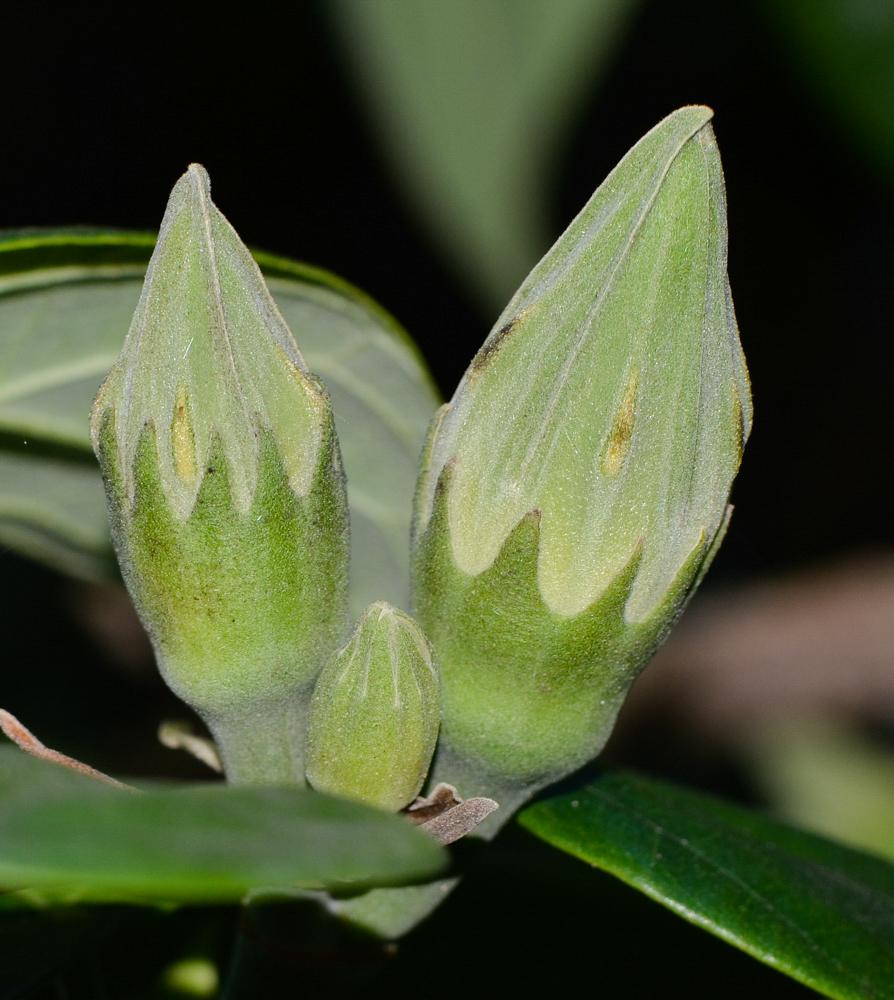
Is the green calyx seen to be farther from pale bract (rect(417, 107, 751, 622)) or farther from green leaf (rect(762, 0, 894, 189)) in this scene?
green leaf (rect(762, 0, 894, 189))

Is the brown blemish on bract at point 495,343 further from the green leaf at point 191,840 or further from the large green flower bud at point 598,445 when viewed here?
the green leaf at point 191,840

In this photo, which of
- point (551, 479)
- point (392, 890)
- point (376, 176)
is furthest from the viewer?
point (376, 176)

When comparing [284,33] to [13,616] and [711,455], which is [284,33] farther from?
[711,455]

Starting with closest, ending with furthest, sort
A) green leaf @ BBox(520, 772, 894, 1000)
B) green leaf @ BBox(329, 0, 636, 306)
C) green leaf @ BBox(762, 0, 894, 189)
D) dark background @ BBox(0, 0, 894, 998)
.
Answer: green leaf @ BBox(520, 772, 894, 1000), green leaf @ BBox(762, 0, 894, 189), green leaf @ BBox(329, 0, 636, 306), dark background @ BBox(0, 0, 894, 998)

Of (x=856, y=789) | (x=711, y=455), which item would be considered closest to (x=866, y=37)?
(x=711, y=455)

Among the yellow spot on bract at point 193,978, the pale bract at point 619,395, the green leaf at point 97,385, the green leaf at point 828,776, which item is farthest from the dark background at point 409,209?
the pale bract at point 619,395

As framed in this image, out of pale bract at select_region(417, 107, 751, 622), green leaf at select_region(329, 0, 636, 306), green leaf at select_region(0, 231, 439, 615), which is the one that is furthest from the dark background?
pale bract at select_region(417, 107, 751, 622)

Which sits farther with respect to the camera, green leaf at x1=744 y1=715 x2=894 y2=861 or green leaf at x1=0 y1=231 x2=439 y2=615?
green leaf at x1=744 y1=715 x2=894 y2=861
